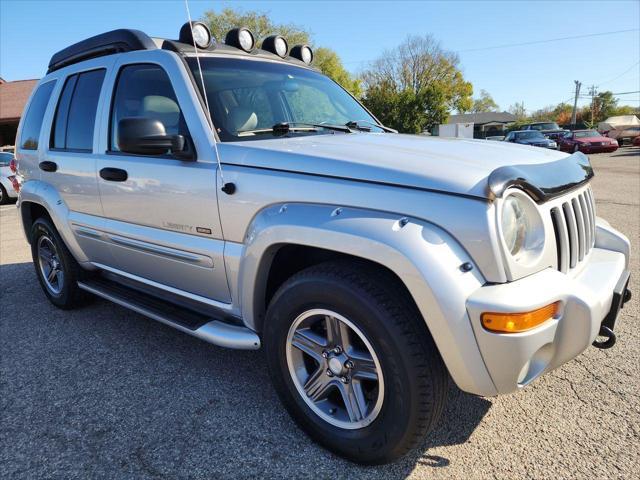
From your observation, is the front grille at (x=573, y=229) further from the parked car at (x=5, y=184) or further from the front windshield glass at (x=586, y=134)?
the front windshield glass at (x=586, y=134)

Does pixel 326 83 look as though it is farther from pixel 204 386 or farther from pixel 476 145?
pixel 204 386

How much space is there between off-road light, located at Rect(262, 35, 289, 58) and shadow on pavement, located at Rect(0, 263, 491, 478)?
7.25ft

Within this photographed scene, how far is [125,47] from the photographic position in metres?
3.08

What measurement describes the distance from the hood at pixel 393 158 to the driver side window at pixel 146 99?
1.68ft

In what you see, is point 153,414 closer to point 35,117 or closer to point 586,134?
point 35,117

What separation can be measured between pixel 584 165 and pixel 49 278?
14.5 ft

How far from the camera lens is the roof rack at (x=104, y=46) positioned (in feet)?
9.78

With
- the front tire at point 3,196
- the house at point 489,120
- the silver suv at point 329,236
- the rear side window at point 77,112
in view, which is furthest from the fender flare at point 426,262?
the house at point 489,120

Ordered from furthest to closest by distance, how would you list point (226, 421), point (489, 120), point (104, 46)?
point (489, 120) → point (104, 46) → point (226, 421)

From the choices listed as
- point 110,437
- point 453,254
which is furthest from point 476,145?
point 110,437

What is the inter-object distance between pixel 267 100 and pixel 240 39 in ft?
1.89

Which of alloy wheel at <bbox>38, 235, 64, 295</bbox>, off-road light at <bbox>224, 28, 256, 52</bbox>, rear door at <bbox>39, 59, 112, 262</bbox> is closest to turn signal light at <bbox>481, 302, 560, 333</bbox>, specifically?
off-road light at <bbox>224, 28, 256, 52</bbox>

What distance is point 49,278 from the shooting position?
4328mm

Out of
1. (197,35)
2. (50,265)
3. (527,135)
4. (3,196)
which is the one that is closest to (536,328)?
(197,35)
